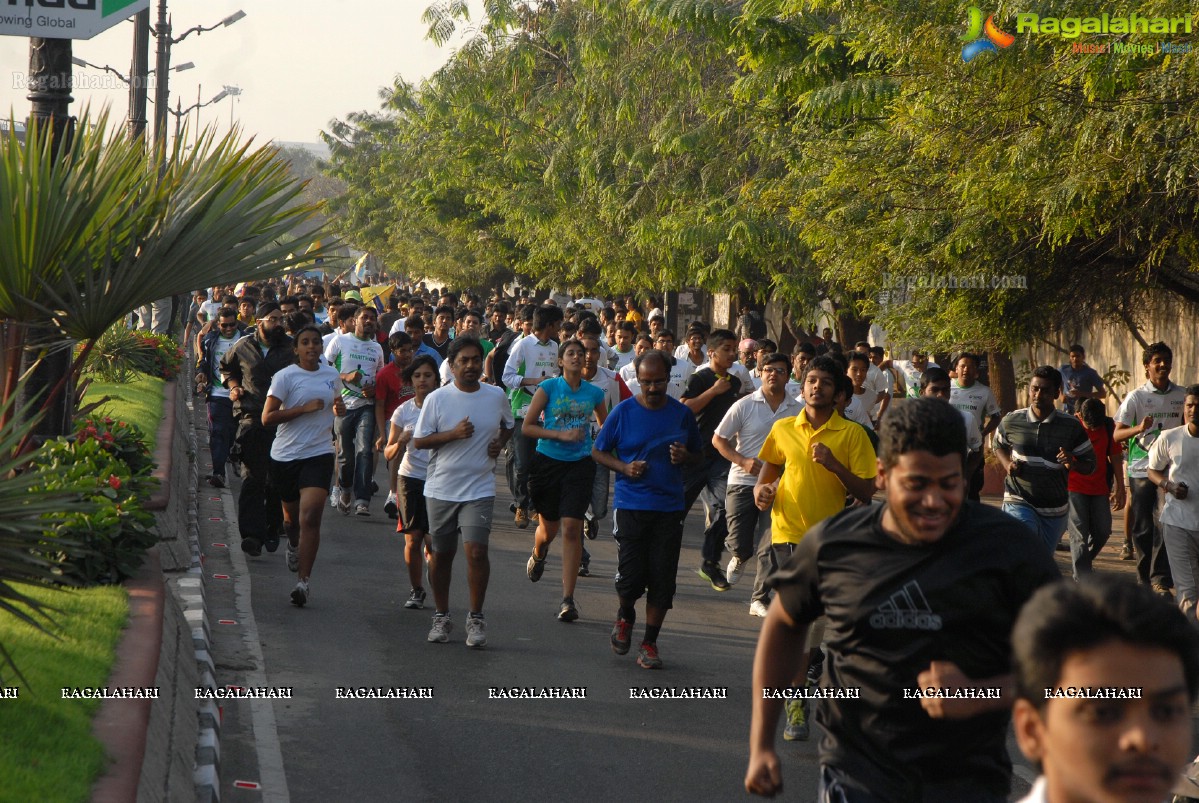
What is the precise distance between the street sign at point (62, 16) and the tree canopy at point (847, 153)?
6.14 m

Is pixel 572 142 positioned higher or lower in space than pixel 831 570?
higher

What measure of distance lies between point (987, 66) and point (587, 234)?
16269 mm

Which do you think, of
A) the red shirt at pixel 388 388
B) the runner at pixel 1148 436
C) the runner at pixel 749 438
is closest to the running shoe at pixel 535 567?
the runner at pixel 749 438

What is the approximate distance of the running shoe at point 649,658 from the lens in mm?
8328

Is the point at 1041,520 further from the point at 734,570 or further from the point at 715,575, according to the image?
the point at 715,575

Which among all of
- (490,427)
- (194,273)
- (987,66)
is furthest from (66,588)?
(987,66)

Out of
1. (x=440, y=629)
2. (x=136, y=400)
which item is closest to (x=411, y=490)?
(x=440, y=629)

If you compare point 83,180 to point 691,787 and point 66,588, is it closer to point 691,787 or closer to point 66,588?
point 66,588

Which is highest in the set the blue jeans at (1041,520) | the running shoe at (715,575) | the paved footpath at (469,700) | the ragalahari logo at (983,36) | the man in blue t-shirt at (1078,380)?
the ragalahari logo at (983,36)

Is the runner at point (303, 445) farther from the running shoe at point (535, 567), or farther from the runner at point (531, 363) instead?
the runner at point (531, 363)

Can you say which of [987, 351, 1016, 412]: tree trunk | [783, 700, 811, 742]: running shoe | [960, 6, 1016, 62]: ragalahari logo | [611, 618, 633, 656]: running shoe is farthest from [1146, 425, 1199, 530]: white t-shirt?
[987, 351, 1016, 412]: tree trunk

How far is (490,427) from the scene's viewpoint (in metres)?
8.84

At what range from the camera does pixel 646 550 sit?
861 cm

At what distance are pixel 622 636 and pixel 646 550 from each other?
532mm
